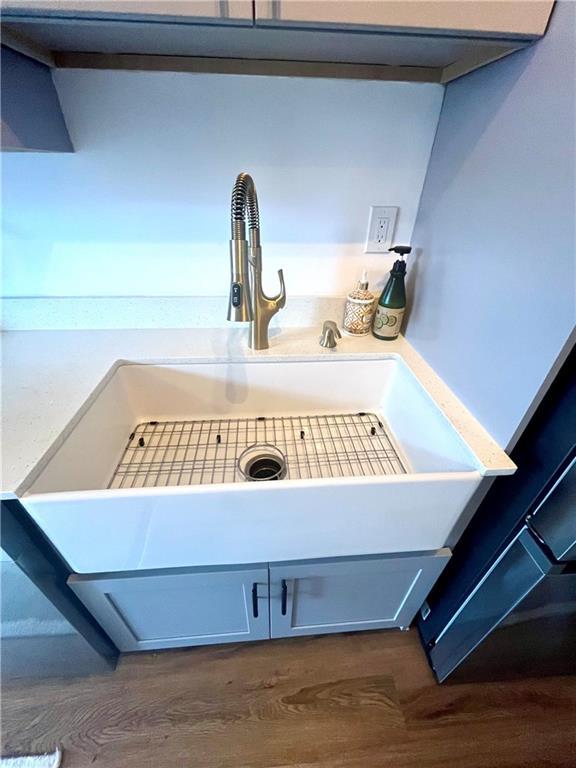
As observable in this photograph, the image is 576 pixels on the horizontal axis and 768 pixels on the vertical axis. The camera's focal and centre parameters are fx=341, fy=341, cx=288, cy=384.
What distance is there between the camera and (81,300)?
3.30 feet

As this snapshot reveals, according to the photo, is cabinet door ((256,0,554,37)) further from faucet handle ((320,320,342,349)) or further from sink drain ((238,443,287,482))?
sink drain ((238,443,287,482))

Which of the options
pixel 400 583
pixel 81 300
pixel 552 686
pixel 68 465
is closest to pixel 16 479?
pixel 68 465

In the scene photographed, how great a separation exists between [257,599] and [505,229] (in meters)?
1.03

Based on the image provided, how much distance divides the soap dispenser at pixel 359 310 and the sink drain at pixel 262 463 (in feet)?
1.46

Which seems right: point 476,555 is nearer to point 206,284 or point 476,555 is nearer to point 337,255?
point 337,255

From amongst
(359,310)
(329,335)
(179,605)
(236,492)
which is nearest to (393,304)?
(359,310)

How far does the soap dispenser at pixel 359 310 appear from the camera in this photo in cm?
102

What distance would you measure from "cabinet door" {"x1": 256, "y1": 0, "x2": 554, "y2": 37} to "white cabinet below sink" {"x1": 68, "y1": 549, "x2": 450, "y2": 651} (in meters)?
1.03

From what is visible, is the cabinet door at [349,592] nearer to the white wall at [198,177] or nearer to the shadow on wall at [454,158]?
the shadow on wall at [454,158]

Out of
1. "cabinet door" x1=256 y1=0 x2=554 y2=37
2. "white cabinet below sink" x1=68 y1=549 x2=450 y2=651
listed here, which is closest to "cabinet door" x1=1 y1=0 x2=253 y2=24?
"cabinet door" x1=256 y1=0 x2=554 y2=37

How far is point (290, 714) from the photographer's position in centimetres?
102

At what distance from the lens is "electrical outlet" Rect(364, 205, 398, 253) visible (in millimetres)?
979

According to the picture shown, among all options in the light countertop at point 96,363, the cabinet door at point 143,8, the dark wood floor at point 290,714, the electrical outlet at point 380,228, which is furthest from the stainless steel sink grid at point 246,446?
the cabinet door at point 143,8

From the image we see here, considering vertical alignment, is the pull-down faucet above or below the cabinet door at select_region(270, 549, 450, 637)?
above
